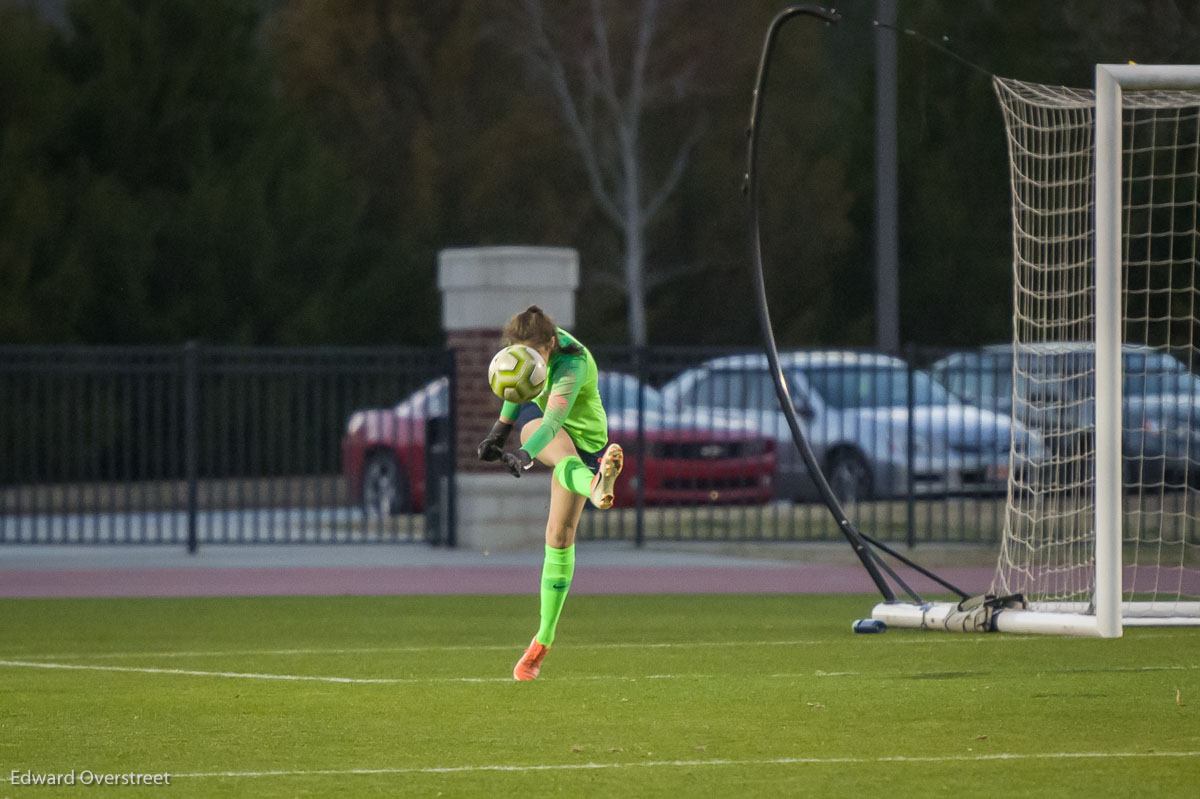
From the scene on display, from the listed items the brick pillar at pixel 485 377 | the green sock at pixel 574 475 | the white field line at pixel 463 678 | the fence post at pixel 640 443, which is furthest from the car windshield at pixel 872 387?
the green sock at pixel 574 475

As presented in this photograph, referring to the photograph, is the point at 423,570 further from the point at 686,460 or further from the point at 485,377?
the point at 686,460

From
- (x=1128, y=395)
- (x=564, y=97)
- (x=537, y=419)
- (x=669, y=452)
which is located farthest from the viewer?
(x=564, y=97)

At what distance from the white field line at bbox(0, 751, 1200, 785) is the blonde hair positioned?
2.61 m

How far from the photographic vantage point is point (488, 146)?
146 feet

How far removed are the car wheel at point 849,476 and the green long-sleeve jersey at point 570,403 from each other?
33.8 feet

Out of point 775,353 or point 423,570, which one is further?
point 423,570

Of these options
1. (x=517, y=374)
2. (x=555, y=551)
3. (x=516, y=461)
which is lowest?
(x=555, y=551)

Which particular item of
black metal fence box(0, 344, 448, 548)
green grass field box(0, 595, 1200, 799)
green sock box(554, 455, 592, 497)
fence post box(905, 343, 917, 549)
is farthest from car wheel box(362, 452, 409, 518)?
green sock box(554, 455, 592, 497)

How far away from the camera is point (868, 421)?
20.2 m

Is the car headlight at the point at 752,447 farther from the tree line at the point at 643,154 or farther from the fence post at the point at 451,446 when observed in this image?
the tree line at the point at 643,154

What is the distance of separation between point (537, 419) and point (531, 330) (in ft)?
1.99

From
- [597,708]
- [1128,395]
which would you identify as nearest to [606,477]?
[597,708]

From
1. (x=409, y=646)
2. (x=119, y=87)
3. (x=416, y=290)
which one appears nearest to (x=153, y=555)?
(x=409, y=646)

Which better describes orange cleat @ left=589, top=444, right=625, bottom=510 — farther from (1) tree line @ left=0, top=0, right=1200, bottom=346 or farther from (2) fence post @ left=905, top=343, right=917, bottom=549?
(1) tree line @ left=0, top=0, right=1200, bottom=346
